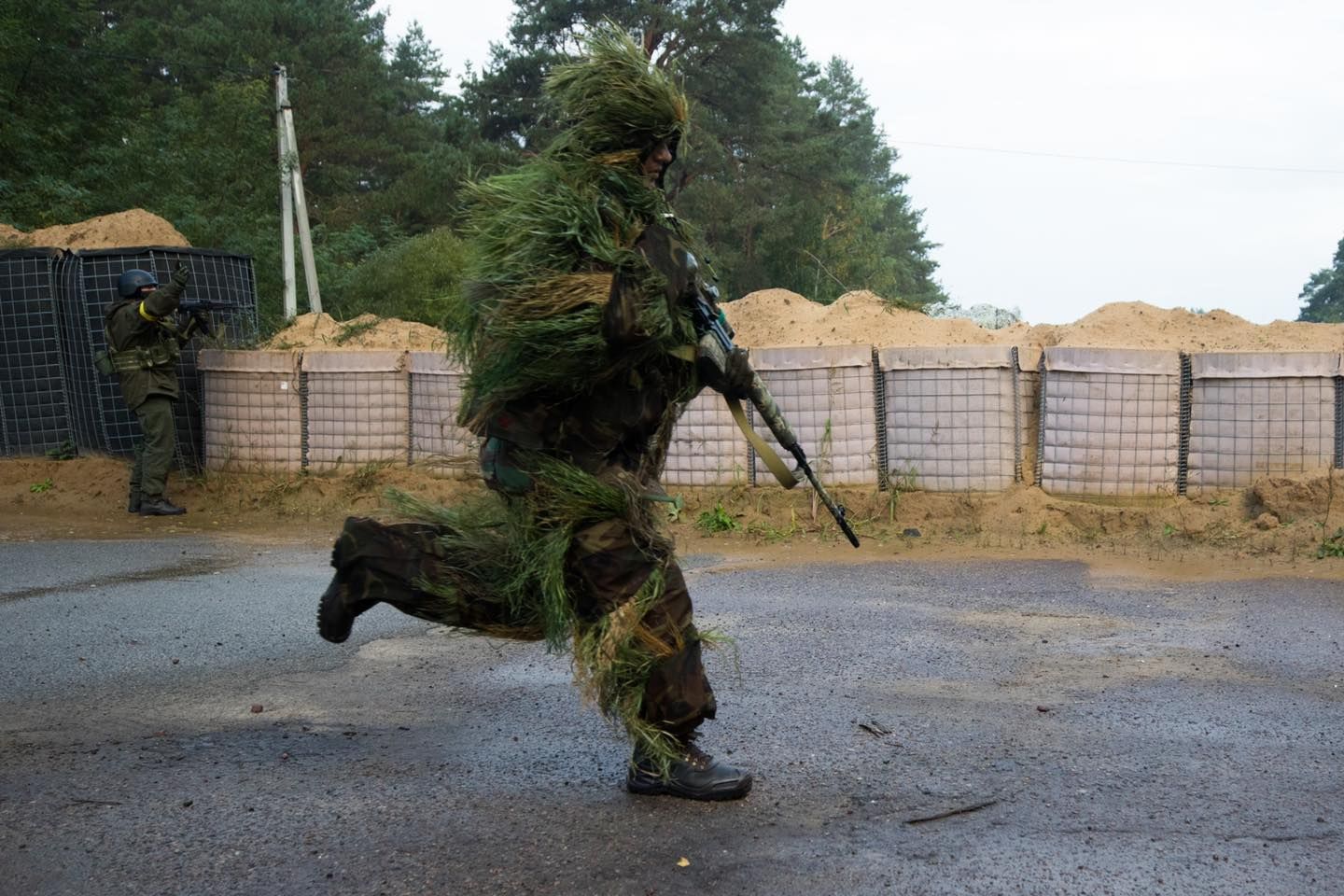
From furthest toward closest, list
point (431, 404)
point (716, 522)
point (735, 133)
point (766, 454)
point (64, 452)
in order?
point (735, 133)
point (64, 452)
point (431, 404)
point (716, 522)
point (766, 454)

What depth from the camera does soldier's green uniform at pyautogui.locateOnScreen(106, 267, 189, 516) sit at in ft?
36.5

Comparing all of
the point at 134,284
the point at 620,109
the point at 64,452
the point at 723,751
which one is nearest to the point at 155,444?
the point at 134,284

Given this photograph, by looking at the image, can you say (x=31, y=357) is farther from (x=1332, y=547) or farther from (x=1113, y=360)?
(x=1332, y=547)

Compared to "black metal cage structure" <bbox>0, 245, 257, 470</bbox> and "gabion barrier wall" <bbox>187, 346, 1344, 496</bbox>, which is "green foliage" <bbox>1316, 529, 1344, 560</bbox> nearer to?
"gabion barrier wall" <bbox>187, 346, 1344, 496</bbox>

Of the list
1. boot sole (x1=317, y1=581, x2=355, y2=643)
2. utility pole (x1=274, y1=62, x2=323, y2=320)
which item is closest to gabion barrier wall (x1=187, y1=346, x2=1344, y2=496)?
boot sole (x1=317, y1=581, x2=355, y2=643)

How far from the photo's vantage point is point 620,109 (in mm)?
3865

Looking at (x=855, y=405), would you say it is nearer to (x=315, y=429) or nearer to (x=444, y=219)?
(x=315, y=429)

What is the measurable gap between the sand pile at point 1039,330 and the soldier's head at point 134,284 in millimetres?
4978

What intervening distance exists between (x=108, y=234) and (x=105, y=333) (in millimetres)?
1809

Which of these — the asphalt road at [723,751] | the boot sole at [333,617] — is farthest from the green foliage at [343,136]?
the boot sole at [333,617]

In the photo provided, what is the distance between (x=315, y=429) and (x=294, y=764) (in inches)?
317

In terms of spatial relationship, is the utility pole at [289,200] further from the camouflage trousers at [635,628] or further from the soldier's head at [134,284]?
the camouflage trousers at [635,628]

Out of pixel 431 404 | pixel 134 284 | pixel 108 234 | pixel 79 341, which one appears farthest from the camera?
pixel 108 234

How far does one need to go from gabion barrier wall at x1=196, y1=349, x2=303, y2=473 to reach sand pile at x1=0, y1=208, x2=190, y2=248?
5.78 ft
